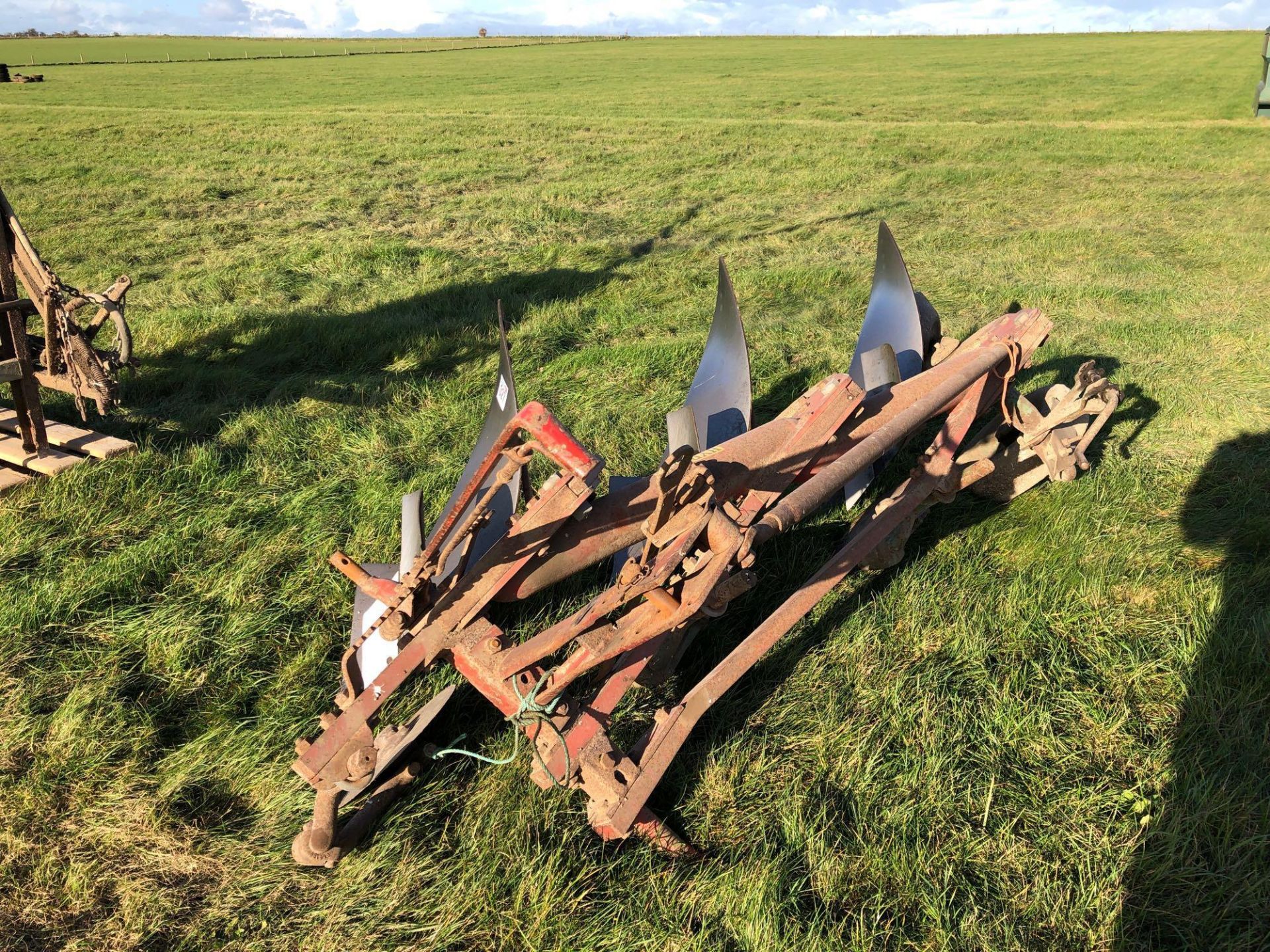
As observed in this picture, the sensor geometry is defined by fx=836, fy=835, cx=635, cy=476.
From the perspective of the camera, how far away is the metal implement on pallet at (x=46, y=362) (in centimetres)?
423

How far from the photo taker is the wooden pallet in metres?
4.13

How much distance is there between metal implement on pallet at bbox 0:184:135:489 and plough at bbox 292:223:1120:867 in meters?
2.35

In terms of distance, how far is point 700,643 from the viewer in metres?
3.30

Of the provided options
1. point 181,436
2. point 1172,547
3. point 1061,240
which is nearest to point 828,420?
point 1172,547

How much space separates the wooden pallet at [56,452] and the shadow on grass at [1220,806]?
4.75 meters

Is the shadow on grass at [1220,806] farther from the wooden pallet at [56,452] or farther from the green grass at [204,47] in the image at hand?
the green grass at [204,47]

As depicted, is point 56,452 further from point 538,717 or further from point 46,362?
point 538,717

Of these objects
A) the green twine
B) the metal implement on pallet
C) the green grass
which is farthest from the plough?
the green grass

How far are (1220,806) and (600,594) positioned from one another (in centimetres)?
202

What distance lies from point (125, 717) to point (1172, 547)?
4.28 m

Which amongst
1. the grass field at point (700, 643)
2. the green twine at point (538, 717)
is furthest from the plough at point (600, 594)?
the grass field at point (700, 643)

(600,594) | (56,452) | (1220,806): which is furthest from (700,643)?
(56,452)

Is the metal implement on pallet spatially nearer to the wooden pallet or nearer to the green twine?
the wooden pallet

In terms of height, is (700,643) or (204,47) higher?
(204,47)
